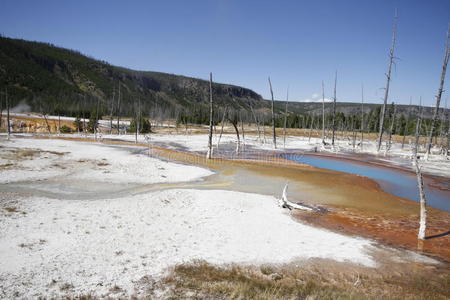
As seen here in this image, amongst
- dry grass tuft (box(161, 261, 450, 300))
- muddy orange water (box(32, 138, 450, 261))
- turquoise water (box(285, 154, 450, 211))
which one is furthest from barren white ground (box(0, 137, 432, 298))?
turquoise water (box(285, 154, 450, 211))

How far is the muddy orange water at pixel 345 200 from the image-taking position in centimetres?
1035

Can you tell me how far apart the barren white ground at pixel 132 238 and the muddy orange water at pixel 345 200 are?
1168mm

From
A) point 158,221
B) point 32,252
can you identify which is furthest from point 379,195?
point 32,252

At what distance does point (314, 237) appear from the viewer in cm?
988

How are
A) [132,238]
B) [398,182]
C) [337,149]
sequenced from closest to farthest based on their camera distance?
[132,238], [398,182], [337,149]

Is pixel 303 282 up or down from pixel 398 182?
down

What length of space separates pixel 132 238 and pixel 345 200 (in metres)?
11.5

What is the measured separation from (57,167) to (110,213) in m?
10.7

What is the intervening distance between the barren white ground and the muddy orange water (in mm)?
1168

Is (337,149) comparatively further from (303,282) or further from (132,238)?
(132,238)

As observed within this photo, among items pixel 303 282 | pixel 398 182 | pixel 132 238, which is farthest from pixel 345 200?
pixel 132 238

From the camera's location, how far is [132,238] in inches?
351

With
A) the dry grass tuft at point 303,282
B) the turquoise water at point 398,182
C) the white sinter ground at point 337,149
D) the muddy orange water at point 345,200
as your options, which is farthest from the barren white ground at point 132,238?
the white sinter ground at point 337,149

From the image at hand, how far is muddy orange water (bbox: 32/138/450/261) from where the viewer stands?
10.4 meters
